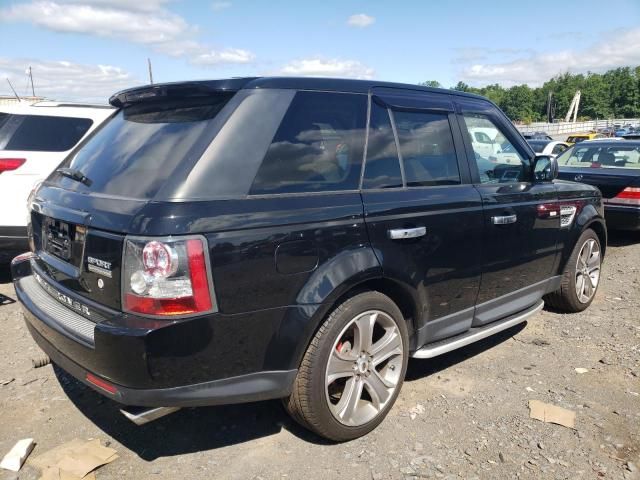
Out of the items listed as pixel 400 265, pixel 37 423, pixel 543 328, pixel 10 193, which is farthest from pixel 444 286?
pixel 10 193

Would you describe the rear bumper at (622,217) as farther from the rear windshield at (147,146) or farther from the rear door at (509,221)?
the rear windshield at (147,146)

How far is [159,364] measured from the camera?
2223 millimetres

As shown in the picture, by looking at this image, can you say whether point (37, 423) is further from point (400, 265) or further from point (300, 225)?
point (400, 265)

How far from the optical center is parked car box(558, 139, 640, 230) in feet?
24.4

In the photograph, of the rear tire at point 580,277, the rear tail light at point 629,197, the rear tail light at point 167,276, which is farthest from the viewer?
the rear tail light at point 629,197

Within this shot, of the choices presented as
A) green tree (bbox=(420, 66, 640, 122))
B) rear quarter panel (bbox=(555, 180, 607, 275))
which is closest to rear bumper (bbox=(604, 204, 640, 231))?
rear quarter panel (bbox=(555, 180, 607, 275))

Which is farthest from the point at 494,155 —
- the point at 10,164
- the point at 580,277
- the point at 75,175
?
the point at 10,164

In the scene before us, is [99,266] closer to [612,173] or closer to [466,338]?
[466,338]

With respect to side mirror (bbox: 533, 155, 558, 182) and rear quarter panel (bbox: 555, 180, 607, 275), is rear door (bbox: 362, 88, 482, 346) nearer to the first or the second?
side mirror (bbox: 533, 155, 558, 182)

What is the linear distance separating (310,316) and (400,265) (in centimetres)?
67

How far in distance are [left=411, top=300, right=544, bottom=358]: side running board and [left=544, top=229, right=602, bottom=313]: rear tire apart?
2.74 ft

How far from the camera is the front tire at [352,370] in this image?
8.67 ft

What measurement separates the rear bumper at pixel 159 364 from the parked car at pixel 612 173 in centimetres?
669

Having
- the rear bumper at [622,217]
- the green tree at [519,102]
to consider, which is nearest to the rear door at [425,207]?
the rear bumper at [622,217]
